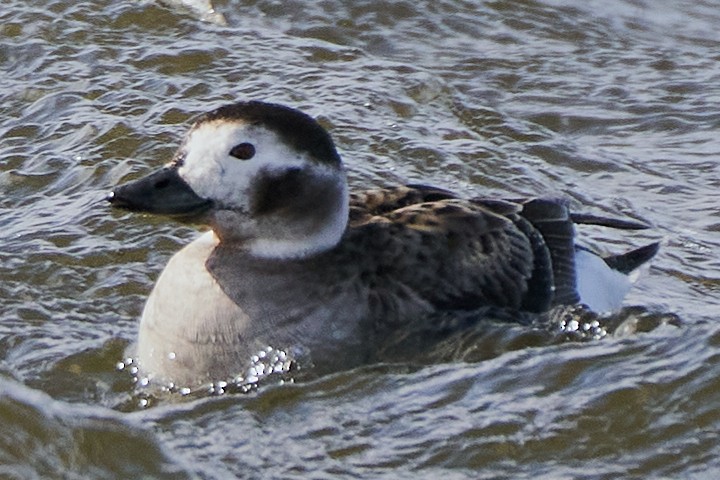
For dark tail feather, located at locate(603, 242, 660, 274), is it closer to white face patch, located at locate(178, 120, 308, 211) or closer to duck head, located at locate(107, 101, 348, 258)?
duck head, located at locate(107, 101, 348, 258)

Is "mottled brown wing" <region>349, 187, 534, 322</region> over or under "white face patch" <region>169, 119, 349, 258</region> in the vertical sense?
under

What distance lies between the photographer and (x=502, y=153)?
8.41 metres

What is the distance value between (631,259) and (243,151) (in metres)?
1.96

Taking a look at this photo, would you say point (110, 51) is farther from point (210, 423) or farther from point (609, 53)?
point (210, 423)

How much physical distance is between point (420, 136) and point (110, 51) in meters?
1.90

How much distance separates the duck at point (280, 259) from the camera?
5980 millimetres

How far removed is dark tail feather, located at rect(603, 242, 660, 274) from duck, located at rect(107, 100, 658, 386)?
2.52 ft

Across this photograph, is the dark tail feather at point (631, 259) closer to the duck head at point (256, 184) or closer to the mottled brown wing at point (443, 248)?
the mottled brown wing at point (443, 248)

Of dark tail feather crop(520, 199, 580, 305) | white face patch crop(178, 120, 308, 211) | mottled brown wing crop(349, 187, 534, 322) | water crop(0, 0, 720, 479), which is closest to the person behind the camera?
water crop(0, 0, 720, 479)

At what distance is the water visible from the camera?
17.7 feet

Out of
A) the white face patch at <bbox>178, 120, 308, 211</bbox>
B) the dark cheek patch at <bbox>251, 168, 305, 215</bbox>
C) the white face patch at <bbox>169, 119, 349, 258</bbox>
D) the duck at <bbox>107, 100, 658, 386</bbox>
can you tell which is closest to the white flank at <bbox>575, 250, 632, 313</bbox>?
the duck at <bbox>107, 100, 658, 386</bbox>

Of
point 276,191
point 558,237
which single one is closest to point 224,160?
point 276,191

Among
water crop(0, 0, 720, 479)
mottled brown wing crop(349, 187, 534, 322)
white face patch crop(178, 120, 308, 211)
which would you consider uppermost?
white face patch crop(178, 120, 308, 211)

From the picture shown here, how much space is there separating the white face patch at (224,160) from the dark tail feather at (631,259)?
70.1 inches
